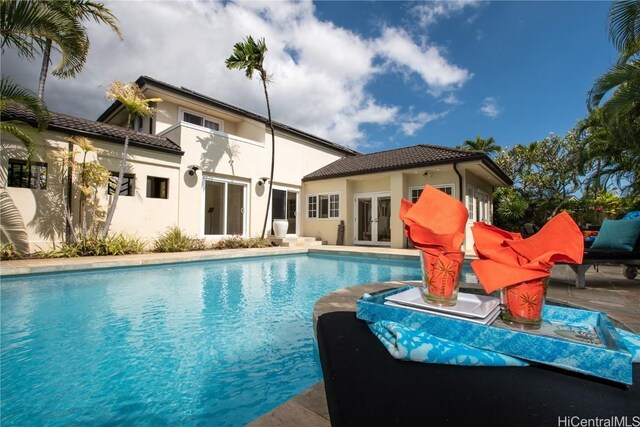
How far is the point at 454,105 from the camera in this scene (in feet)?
62.1

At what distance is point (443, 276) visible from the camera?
1019 millimetres

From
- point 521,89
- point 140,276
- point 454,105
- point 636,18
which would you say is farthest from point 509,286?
point 454,105

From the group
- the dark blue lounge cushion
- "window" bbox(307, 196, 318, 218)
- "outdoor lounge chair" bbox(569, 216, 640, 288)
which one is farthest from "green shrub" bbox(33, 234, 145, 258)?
the dark blue lounge cushion

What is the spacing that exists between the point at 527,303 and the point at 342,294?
2.53m

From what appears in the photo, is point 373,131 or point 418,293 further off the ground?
point 373,131

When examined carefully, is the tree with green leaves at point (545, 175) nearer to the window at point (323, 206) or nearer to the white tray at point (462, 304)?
the window at point (323, 206)

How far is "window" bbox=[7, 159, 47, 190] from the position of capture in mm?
7414

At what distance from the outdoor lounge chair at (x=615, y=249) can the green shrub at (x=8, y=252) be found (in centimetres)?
1141

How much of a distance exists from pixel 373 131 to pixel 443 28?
12.4m

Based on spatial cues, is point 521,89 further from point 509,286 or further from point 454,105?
point 509,286

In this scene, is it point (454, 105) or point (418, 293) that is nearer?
point (418, 293)

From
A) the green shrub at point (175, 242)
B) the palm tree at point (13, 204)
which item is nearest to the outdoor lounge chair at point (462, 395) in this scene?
the palm tree at point (13, 204)
